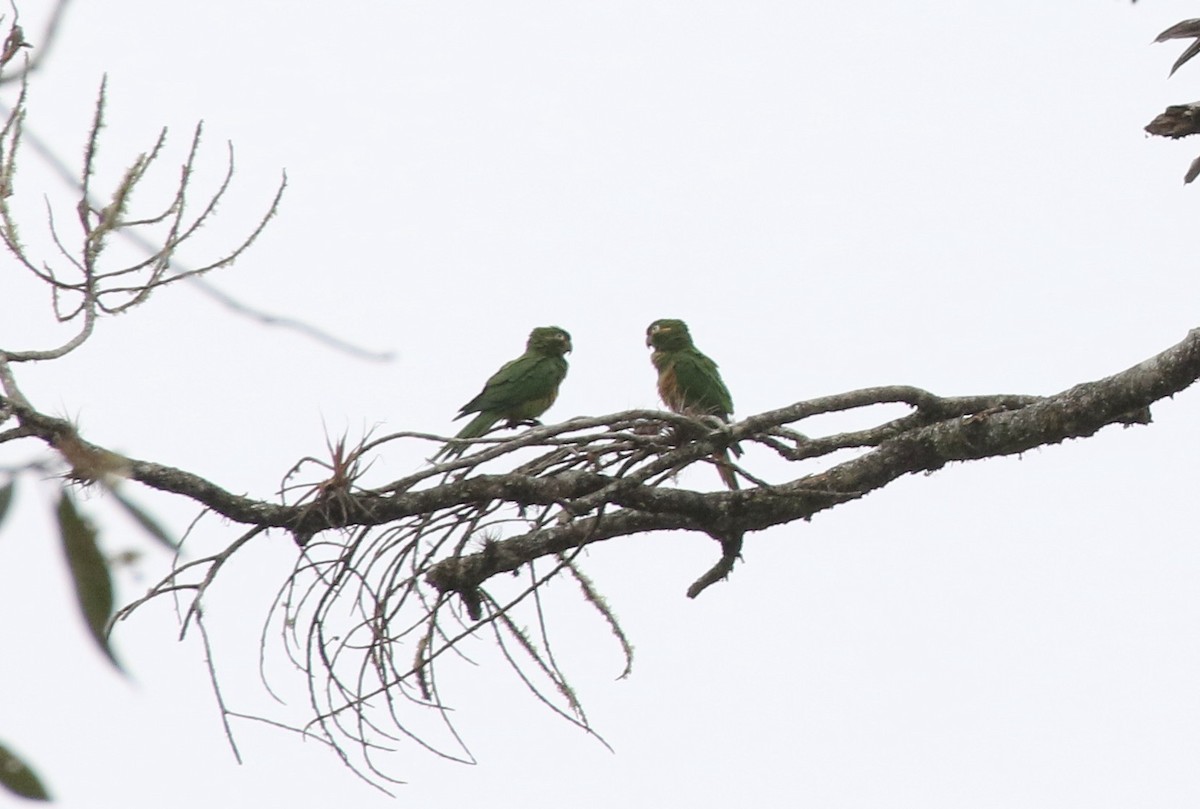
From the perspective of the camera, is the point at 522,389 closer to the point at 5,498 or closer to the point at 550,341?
the point at 550,341

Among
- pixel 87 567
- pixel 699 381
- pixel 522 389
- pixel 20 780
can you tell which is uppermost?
pixel 522 389

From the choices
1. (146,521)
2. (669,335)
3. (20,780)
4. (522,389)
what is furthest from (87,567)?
(669,335)

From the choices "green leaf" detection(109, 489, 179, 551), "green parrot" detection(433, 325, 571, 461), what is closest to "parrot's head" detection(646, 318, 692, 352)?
"green parrot" detection(433, 325, 571, 461)

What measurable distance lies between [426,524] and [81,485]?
125 centimetres

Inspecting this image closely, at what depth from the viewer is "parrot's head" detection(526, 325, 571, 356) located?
7.62m

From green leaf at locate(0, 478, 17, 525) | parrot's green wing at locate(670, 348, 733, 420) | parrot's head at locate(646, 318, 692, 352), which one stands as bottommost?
green leaf at locate(0, 478, 17, 525)

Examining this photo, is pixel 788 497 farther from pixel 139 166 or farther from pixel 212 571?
pixel 139 166

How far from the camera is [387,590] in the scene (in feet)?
10.7

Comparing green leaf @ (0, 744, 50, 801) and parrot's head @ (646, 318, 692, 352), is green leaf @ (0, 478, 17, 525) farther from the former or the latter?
parrot's head @ (646, 318, 692, 352)

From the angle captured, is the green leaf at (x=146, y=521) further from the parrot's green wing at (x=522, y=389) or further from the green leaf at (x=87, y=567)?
the parrot's green wing at (x=522, y=389)

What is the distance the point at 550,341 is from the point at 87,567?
21.3 ft

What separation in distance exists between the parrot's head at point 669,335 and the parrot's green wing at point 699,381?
10 centimetres

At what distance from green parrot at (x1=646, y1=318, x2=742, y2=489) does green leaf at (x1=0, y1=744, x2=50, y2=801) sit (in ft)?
18.9

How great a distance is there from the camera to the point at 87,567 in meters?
1.14
